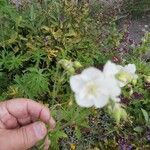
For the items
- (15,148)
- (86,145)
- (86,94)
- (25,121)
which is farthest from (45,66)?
(86,94)

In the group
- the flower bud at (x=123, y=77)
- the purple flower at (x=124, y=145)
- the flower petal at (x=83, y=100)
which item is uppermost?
the flower bud at (x=123, y=77)

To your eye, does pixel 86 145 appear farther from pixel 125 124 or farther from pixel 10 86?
pixel 10 86

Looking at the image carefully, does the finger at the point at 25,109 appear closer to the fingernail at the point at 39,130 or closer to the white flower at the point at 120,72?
the fingernail at the point at 39,130

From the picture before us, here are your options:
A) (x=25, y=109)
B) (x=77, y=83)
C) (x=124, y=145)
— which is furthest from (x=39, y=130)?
(x=124, y=145)

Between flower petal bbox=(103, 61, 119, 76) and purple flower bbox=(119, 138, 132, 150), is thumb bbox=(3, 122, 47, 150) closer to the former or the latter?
flower petal bbox=(103, 61, 119, 76)

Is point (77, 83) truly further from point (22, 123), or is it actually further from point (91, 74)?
point (22, 123)

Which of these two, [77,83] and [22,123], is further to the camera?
[22,123]

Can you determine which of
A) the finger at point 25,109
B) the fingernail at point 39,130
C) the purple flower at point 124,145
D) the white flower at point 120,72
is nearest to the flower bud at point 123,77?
the white flower at point 120,72
